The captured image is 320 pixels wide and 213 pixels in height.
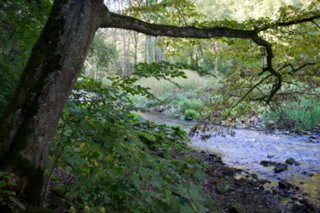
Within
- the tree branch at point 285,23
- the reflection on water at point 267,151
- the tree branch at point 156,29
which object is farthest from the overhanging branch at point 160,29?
the reflection on water at point 267,151

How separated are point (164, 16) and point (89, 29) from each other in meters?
2.52

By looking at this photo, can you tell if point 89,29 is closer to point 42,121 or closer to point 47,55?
point 47,55

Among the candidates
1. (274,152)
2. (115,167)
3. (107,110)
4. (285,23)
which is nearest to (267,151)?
(274,152)

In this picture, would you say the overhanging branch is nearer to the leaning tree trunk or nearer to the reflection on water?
the leaning tree trunk

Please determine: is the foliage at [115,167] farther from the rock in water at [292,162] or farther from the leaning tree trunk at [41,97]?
the rock in water at [292,162]

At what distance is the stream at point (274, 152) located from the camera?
583 centimetres

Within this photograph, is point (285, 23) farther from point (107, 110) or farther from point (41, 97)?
point (41, 97)

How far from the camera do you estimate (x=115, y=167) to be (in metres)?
2.01

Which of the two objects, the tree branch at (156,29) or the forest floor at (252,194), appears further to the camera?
the forest floor at (252,194)

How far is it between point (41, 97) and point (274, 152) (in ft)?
23.8

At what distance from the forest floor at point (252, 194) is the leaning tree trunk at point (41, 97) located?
3262 millimetres

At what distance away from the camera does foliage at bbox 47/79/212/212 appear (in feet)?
5.41

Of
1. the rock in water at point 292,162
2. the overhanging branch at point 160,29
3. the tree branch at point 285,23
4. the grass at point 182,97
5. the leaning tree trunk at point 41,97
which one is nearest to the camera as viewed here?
the leaning tree trunk at point 41,97

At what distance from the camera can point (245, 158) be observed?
281 inches
